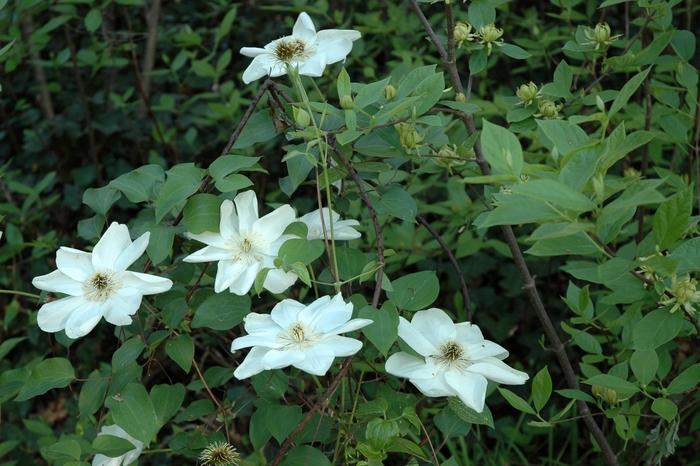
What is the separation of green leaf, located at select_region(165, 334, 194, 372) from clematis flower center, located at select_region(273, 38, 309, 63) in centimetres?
40

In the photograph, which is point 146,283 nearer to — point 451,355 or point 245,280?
point 245,280

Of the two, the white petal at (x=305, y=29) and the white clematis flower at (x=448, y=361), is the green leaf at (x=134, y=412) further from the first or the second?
the white petal at (x=305, y=29)

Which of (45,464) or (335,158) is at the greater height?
(335,158)

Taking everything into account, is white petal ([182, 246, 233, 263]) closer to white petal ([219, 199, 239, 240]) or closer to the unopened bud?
white petal ([219, 199, 239, 240])

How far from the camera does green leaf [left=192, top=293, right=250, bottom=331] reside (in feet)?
3.63

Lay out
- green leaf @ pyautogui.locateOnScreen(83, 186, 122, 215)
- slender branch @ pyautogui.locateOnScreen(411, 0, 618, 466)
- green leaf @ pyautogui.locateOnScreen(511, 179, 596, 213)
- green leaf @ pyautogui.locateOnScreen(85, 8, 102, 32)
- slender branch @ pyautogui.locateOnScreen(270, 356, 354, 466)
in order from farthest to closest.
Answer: green leaf @ pyautogui.locateOnScreen(85, 8, 102, 32)
slender branch @ pyautogui.locateOnScreen(411, 0, 618, 466)
green leaf @ pyautogui.locateOnScreen(83, 186, 122, 215)
slender branch @ pyautogui.locateOnScreen(270, 356, 354, 466)
green leaf @ pyautogui.locateOnScreen(511, 179, 596, 213)

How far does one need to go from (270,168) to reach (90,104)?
0.73 m

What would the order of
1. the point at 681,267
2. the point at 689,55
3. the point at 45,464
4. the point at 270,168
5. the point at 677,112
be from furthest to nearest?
the point at 270,168 < the point at 45,464 < the point at 677,112 < the point at 689,55 < the point at 681,267

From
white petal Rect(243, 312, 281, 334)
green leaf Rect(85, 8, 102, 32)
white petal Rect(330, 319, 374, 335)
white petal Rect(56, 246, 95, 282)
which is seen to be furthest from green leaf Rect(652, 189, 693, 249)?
green leaf Rect(85, 8, 102, 32)

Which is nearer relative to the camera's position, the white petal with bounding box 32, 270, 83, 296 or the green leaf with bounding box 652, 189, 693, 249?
the green leaf with bounding box 652, 189, 693, 249

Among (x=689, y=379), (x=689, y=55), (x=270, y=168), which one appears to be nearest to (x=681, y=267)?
(x=689, y=379)

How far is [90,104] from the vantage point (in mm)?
3172

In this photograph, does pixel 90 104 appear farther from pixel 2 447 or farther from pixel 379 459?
pixel 379 459

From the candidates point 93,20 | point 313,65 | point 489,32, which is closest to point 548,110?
point 489,32
